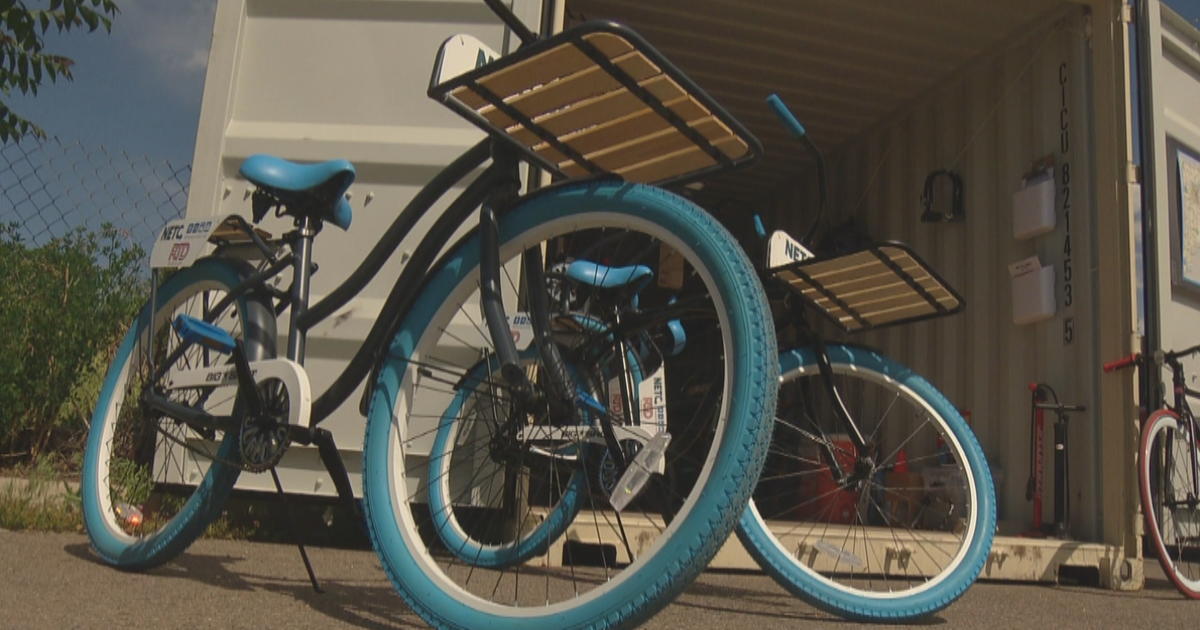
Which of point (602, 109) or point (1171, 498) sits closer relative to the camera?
point (602, 109)

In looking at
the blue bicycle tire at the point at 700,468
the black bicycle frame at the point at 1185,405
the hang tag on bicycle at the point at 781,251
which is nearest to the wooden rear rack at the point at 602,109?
the blue bicycle tire at the point at 700,468

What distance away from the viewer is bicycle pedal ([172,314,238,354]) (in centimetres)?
231

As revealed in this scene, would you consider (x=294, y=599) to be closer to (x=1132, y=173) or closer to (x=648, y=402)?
(x=648, y=402)

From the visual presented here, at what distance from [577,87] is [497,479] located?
152 centimetres

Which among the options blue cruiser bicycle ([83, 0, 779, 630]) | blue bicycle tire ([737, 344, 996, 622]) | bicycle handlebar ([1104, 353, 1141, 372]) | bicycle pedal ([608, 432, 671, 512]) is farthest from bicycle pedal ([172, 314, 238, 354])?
bicycle handlebar ([1104, 353, 1141, 372])

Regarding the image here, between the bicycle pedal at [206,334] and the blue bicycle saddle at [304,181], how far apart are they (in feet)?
1.19

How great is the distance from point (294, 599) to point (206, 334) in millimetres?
686

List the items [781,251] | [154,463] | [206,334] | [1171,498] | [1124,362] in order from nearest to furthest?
[206,334]
[781,251]
[154,463]
[1124,362]
[1171,498]

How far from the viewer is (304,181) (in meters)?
2.37

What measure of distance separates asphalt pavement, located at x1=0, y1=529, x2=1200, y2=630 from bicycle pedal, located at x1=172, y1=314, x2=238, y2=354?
586 millimetres

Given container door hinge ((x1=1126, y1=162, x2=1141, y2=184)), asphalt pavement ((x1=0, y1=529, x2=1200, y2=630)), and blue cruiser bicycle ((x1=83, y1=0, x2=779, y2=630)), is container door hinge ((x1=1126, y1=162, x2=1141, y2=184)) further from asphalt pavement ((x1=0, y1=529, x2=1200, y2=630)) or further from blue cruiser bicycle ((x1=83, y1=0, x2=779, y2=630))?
blue cruiser bicycle ((x1=83, y1=0, x2=779, y2=630))

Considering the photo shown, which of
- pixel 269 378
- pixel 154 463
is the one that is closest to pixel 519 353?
pixel 269 378

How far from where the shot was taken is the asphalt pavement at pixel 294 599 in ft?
6.22

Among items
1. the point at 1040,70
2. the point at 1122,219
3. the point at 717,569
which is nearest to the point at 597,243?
the point at 717,569
